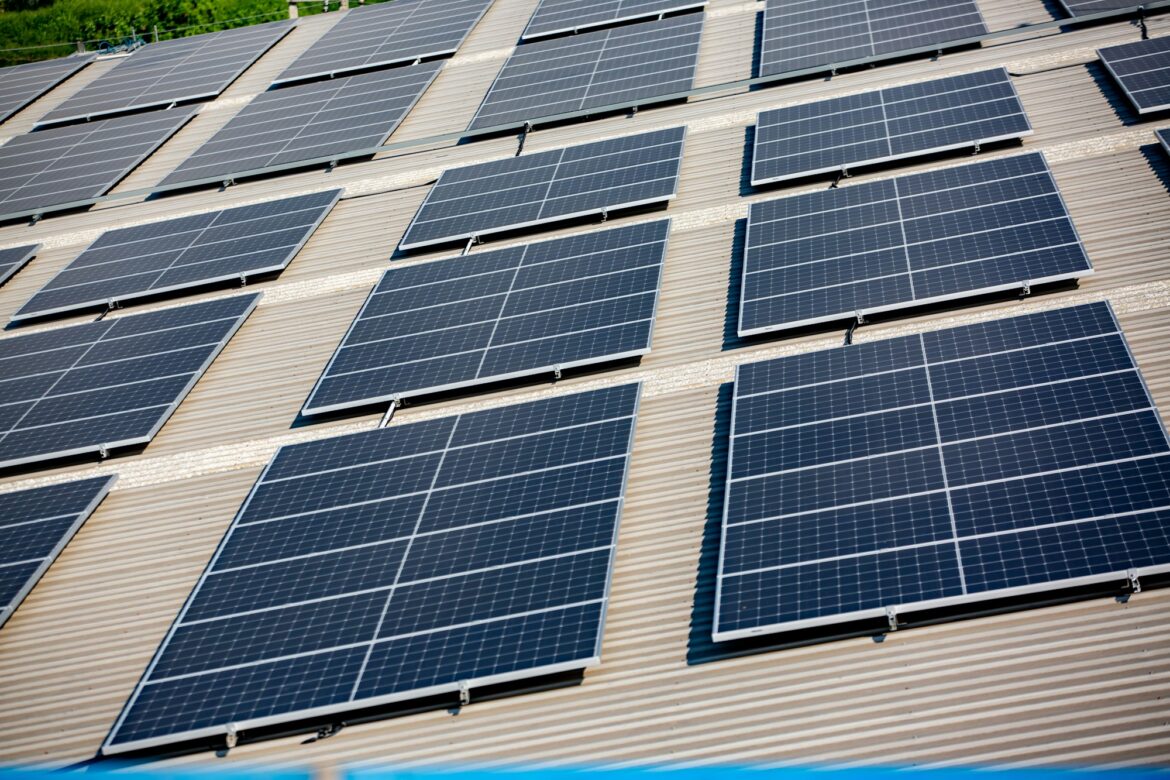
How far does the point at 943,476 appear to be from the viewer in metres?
13.9

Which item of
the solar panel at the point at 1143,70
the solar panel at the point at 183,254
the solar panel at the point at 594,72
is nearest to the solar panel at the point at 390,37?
the solar panel at the point at 594,72

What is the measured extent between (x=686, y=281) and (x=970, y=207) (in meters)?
5.13

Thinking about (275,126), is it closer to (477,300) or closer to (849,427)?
(477,300)

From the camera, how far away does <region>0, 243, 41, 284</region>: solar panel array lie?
2636 cm

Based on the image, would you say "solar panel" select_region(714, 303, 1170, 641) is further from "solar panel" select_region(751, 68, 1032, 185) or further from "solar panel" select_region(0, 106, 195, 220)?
"solar panel" select_region(0, 106, 195, 220)

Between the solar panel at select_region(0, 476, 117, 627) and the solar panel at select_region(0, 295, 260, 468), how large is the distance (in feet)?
3.21

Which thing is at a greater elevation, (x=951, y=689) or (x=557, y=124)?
(x=557, y=124)

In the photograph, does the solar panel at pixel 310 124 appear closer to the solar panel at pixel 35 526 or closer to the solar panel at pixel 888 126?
the solar panel at pixel 888 126

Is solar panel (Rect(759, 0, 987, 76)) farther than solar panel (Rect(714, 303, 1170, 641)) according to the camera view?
Yes

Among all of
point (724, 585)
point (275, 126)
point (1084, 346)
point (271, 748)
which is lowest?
point (271, 748)

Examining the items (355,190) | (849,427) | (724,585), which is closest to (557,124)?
(355,190)

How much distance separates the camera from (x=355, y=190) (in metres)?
26.9

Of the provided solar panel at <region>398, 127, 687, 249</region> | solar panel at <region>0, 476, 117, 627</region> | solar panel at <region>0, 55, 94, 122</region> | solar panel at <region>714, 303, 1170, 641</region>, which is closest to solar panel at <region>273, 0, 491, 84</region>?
solar panel at <region>398, 127, 687, 249</region>

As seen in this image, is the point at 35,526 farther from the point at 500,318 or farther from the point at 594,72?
the point at 594,72
